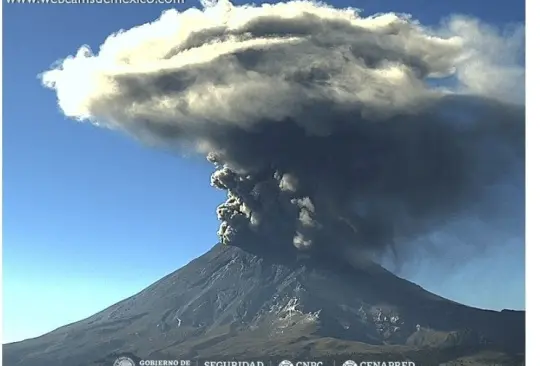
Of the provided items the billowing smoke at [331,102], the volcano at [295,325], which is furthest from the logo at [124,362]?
the billowing smoke at [331,102]

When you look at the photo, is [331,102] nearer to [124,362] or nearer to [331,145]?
[331,145]

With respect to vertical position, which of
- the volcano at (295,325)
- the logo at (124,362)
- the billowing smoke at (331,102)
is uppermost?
the billowing smoke at (331,102)

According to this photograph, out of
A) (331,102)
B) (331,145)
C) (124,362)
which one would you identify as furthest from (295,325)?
(331,102)

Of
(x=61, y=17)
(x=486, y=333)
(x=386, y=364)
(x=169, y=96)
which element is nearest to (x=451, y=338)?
(x=486, y=333)

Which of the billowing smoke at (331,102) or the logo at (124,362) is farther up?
the billowing smoke at (331,102)

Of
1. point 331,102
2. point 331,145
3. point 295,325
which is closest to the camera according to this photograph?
point 295,325

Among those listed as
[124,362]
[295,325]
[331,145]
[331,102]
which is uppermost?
[331,102]

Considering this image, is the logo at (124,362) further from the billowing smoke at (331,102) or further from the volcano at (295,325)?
the billowing smoke at (331,102)
